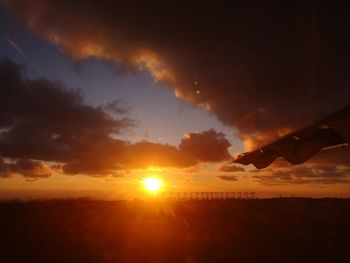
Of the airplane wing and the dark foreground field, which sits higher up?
the airplane wing

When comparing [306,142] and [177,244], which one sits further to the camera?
[177,244]

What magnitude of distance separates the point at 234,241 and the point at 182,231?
5.06 meters

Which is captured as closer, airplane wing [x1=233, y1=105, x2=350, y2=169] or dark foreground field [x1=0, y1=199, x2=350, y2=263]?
airplane wing [x1=233, y1=105, x2=350, y2=169]

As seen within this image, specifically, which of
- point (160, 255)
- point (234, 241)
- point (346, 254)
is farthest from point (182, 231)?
point (346, 254)

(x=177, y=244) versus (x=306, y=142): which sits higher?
(x=306, y=142)

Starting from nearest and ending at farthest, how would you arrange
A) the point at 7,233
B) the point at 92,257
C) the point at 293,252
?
the point at 92,257, the point at 293,252, the point at 7,233

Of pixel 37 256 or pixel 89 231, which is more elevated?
pixel 89 231

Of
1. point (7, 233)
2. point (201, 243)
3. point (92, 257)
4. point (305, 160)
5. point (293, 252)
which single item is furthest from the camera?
point (7, 233)

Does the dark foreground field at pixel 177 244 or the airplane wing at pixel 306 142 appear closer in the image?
the airplane wing at pixel 306 142

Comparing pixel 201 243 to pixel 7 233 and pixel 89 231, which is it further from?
pixel 7 233

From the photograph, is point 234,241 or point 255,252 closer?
point 255,252

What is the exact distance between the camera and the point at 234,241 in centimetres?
1872

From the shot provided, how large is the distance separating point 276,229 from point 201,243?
807 cm

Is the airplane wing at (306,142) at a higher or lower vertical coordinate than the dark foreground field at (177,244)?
higher
